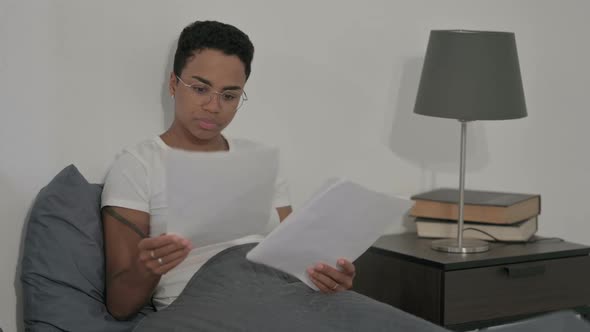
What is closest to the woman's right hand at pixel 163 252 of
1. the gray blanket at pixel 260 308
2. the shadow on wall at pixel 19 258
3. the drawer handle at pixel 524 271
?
the gray blanket at pixel 260 308

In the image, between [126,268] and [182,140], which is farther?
[182,140]

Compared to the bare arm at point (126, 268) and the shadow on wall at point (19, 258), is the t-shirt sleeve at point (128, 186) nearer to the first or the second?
the bare arm at point (126, 268)

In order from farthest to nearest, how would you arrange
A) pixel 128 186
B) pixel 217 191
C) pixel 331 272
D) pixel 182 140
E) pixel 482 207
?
pixel 482 207
pixel 182 140
pixel 128 186
pixel 331 272
pixel 217 191

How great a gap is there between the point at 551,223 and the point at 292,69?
124 centimetres

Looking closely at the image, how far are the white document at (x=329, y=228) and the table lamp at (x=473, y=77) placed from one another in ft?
2.36

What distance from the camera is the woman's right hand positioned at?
167 cm

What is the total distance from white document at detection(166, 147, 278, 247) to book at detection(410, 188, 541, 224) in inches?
37.2

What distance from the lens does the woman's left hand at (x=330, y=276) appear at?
1.84m

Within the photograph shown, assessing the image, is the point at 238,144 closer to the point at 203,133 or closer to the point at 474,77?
the point at 203,133

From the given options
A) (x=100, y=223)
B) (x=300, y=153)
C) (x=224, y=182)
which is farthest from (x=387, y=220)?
(x=300, y=153)

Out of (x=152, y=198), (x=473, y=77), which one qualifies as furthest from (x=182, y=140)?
(x=473, y=77)

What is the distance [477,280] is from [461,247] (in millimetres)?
123

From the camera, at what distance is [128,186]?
2002 millimetres

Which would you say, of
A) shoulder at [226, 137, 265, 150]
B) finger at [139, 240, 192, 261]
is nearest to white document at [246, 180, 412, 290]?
finger at [139, 240, 192, 261]
